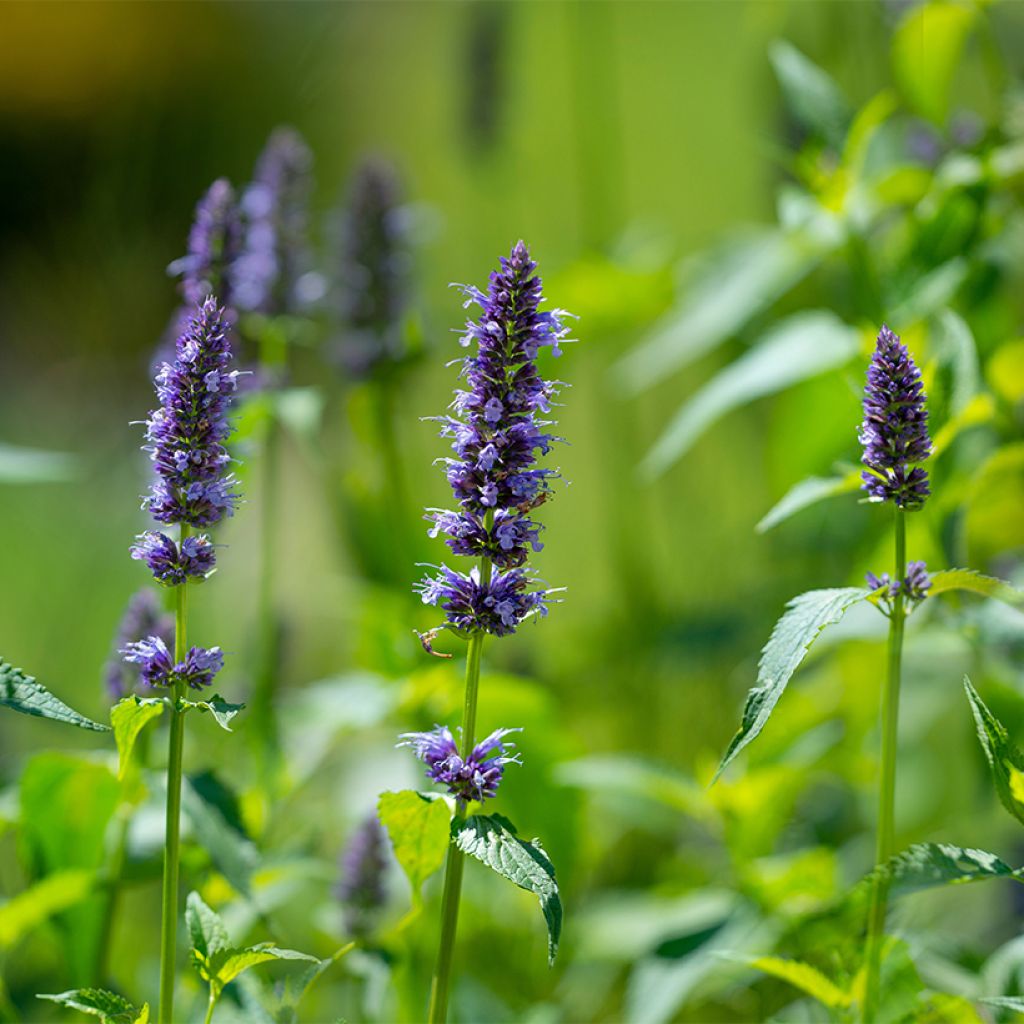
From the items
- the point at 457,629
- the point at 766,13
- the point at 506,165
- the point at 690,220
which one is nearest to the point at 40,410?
the point at 690,220

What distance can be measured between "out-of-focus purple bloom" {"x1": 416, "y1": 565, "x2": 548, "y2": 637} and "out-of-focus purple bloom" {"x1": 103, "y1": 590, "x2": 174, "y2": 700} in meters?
0.27

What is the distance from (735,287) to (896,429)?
0.58m

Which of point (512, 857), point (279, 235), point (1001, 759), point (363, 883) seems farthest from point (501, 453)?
point (279, 235)

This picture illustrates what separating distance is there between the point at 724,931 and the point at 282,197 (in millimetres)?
695

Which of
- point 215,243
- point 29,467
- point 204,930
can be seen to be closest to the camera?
point 204,930

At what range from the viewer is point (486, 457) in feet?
1.90

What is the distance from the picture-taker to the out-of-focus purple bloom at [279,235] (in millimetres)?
1084

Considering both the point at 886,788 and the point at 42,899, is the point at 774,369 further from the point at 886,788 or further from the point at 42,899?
the point at 42,899

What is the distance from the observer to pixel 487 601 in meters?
0.59

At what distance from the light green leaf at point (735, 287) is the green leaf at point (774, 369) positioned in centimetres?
8

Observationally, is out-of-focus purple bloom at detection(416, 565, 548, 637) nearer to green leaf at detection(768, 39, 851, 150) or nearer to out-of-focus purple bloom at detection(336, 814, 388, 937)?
out-of-focus purple bloom at detection(336, 814, 388, 937)

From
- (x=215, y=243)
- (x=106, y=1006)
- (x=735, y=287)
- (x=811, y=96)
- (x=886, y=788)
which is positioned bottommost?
(x=106, y=1006)

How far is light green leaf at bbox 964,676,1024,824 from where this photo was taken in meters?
0.60

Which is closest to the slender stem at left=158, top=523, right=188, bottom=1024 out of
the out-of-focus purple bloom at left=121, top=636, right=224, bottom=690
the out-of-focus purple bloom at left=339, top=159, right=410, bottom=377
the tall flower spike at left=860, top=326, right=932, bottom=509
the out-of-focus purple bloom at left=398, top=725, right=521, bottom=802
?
the out-of-focus purple bloom at left=121, top=636, right=224, bottom=690
